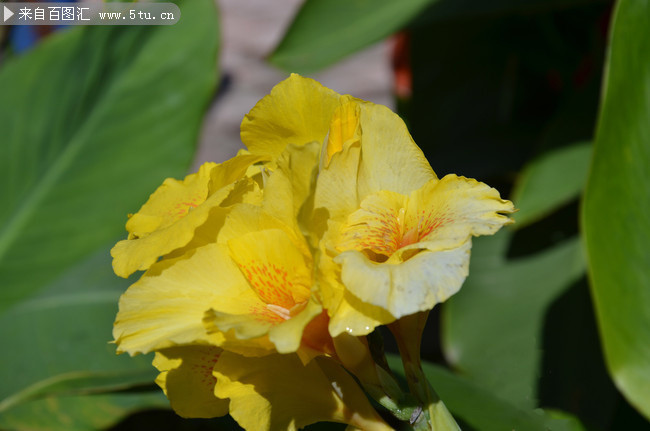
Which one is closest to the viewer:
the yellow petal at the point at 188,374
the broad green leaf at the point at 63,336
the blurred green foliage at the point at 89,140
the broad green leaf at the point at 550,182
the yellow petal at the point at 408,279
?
the yellow petal at the point at 408,279

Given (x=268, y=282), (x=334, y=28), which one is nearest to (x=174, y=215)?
(x=268, y=282)

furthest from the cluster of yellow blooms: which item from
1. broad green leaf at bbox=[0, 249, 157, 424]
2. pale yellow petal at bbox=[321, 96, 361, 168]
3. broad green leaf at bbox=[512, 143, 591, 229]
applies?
broad green leaf at bbox=[512, 143, 591, 229]

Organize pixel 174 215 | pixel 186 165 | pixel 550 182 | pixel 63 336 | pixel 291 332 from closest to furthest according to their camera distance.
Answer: pixel 291 332 < pixel 174 215 < pixel 63 336 < pixel 186 165 < pixel 550 182

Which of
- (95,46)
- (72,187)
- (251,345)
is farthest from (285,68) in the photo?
(251,345)

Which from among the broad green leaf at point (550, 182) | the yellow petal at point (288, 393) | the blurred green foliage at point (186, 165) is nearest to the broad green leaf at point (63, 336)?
the blurred green foliage at point (186, 165)

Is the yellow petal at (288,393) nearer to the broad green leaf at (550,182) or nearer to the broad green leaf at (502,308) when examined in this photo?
the broad green leaf at (502,308)

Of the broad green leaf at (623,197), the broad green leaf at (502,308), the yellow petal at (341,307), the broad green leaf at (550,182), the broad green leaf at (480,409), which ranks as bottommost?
the broad green leaf at (502,308)

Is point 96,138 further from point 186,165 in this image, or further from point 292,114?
point 292,114
